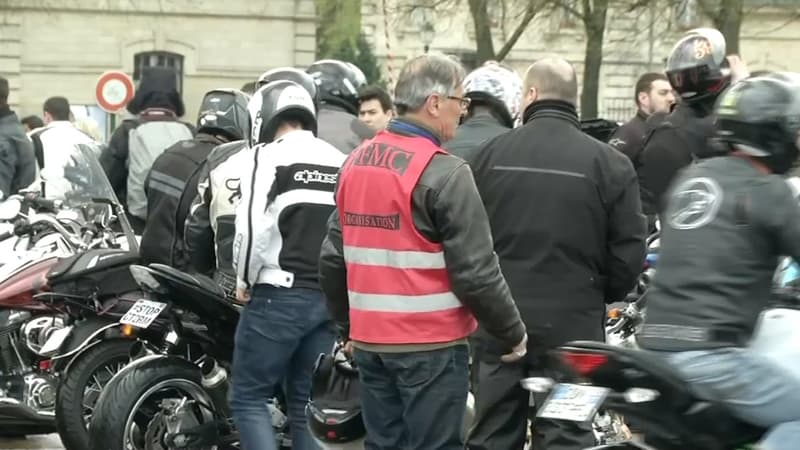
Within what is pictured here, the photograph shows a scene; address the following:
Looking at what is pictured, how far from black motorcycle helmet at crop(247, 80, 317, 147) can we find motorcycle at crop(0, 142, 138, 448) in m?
1.62

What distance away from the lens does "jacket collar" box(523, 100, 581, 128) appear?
7023 mm

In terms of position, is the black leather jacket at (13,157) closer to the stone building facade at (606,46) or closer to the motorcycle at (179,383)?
the motorcycle at (179,383)

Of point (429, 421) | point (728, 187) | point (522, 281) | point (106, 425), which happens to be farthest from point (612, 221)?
point (106, 425)

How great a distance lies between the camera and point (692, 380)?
4973mm

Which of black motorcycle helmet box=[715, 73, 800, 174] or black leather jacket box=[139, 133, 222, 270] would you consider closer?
black motorcycle helmet box=[715, 73, 800, 174]

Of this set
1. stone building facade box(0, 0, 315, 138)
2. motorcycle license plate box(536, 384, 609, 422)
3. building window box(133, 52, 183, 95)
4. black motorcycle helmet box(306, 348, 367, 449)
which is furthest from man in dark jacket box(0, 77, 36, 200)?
building window box(133, 52, 183, 95)

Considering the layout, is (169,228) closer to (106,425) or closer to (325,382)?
(106,425)

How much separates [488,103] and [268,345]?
65.7 inches

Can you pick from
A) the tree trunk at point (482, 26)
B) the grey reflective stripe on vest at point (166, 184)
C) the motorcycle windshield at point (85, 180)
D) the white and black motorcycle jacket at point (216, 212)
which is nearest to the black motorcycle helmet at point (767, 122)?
the white and black motorcycle jacket at point (216, 212)

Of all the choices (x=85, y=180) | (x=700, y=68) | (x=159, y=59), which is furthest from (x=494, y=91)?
(x=159, y=59)

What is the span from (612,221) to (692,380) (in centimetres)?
193

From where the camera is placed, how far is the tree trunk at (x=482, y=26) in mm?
27938

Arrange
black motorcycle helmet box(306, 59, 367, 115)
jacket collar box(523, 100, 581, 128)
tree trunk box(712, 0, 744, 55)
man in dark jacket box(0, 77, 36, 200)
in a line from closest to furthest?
jacket collar box(523, 100, 581, 128), black motorcycle helmet box(306, 59, 367, 115), man in dark jacket box(0, 77, 36, 200), tree trunk box(712, 0, 744, 55)

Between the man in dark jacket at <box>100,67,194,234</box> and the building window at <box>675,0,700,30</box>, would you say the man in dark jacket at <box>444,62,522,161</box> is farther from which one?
the building window at <box>675,0,700,30</box>
